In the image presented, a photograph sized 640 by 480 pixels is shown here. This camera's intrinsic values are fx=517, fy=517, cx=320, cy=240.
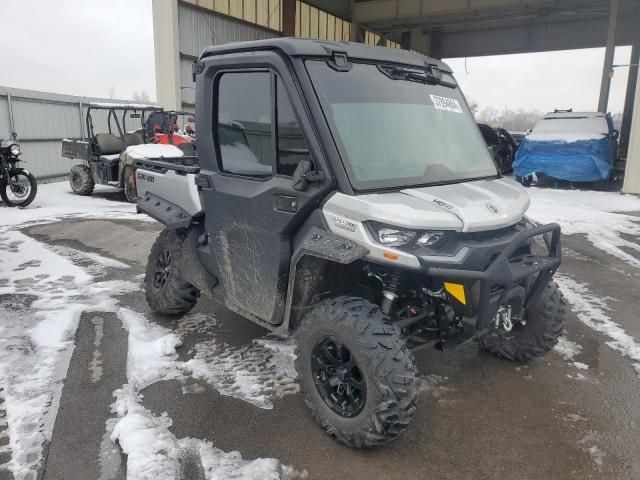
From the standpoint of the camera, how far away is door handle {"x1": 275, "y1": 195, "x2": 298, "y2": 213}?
114 inches

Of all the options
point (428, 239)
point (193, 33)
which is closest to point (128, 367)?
point (428, 239)

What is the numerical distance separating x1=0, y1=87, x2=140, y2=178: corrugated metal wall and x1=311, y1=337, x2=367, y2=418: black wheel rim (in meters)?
12.9

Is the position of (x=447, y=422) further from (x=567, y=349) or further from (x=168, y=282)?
(x=168, y=282)

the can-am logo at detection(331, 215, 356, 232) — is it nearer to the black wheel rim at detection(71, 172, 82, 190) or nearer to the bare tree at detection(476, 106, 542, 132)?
the black wheel rim at detection(71, 172, 82, 190)

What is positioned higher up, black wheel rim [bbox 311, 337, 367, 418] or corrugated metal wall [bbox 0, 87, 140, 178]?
corrugated metal wall [bbox 0, 87, 140, 178]

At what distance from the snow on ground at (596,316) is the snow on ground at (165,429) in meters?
2.40

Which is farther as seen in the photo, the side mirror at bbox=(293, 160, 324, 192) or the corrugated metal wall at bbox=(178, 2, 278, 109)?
the corrugated metal wall at bbox=(178, 2, 278, 109)

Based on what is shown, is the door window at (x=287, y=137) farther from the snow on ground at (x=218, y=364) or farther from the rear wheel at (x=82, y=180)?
the rear wheel at (x=82, y=180)

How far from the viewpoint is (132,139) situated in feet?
40.5

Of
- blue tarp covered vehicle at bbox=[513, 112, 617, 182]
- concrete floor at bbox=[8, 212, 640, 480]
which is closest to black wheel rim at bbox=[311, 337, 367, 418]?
concrete floor at bbox=[8, 212, 640, 480]

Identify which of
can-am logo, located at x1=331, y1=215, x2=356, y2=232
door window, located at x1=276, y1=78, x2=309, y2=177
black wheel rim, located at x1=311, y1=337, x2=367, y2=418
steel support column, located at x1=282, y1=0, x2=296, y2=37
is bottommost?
black wheel rim, located at x1=311, y1=337, x2=367, y2=418

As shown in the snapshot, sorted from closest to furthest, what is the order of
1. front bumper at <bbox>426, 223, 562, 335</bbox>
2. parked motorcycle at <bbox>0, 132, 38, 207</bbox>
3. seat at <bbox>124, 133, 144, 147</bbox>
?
front bumper at <bbox>426, 223, 562, 335</bbox> → parked motorcycle at <bbox>0, 132, 38, 207</bbox> → seat at <bbox>124, 133, 144, 147</bbox>

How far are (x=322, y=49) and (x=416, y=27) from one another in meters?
21.0

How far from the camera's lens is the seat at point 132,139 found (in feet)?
40.0
